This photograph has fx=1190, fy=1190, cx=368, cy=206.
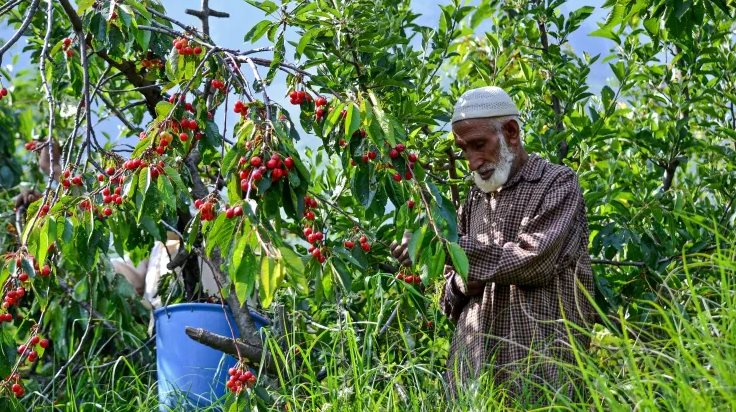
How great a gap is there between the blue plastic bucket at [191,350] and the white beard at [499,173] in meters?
1.06

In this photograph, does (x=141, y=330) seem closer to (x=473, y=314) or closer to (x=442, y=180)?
(x=442, y=180)

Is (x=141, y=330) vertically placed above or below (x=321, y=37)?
below

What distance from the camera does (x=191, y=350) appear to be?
4.18 m

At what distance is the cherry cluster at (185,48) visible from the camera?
378cm

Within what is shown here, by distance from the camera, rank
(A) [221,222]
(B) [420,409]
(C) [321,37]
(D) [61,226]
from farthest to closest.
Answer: (C) [321,37] < (D) [61,226] < (B) [420,409] < (A) [221,222]

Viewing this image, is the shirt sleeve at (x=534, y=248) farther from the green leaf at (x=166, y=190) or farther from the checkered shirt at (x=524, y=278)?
the green leaf at (x=166, y=190)

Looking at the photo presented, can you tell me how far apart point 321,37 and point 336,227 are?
2.74 ft

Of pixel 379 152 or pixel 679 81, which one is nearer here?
pixel 379 152

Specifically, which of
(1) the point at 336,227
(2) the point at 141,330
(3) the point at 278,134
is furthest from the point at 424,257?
(2) the point at 141,330

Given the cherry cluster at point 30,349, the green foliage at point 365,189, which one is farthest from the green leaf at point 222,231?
the cherry cluster at point 30,349

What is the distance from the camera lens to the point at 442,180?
14.5 ft

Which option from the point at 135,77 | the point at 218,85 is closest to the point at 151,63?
the point at 135,77

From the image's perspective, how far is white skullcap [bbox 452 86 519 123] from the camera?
361 cm

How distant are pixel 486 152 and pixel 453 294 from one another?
440 mm
